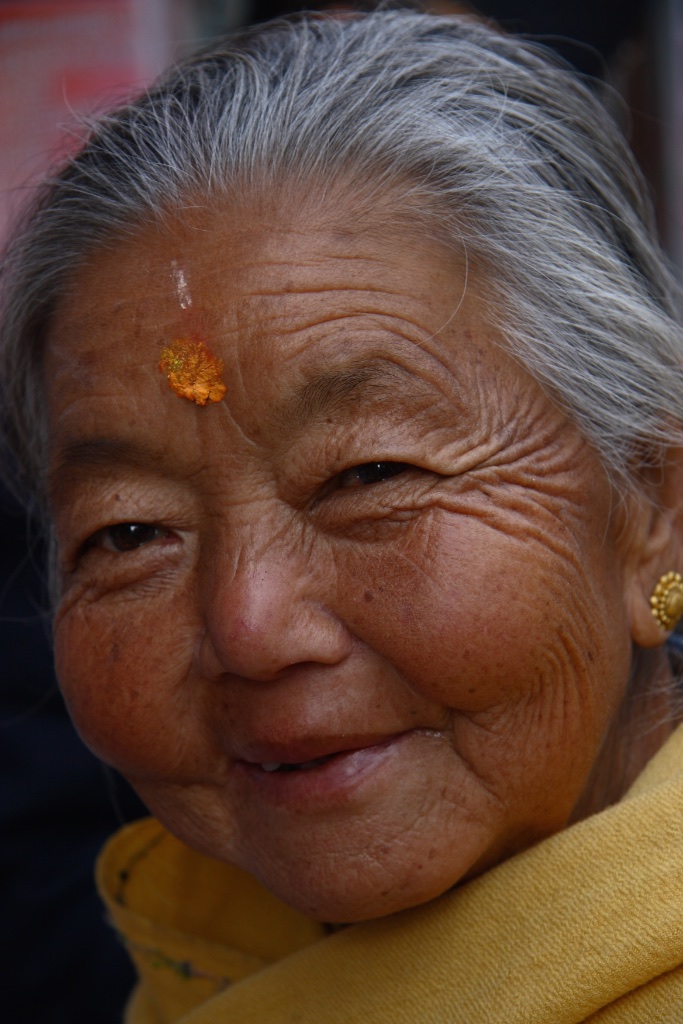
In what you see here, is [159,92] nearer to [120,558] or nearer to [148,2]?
[120,558]

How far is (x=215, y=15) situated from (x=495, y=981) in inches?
186

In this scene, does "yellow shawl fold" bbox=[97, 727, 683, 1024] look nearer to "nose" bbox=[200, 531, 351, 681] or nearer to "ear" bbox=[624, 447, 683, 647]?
"ear" bbox=[624, 447, 683, 647]

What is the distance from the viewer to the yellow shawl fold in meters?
1.54

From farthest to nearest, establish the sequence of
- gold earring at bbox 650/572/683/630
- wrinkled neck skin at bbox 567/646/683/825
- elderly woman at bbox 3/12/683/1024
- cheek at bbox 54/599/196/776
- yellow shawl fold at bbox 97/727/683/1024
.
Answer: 1. wrinkled neck skin at bbox 567/646/683/825
2. gold earring at bbox 650/572/683/630
3. cheek at bbox 54/599/196/776
4. elderly woman at bbox 3/12/683/1024
5. yellow shawl fold at bbox 97/727/683/1024

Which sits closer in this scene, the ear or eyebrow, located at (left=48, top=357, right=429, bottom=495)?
eyebrow, located at (left=48, top=357, right=429, bottom=495)

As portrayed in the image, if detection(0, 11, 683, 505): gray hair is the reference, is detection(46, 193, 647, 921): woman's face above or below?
below

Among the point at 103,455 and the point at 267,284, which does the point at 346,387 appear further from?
the point at 103,455

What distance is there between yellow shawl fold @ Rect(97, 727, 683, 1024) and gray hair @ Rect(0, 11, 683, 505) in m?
0.61

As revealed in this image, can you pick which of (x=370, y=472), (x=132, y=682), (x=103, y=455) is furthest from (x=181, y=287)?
(x=132, y=682)

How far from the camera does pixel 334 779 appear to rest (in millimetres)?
1688

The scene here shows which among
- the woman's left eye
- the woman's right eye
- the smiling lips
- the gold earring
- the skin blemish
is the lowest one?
the smiling lips

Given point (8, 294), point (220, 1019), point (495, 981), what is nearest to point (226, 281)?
point (8, 294)

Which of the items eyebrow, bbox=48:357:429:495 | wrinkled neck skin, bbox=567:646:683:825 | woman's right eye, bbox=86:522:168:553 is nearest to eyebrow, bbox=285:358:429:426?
eyebrow, bbox=48:357:429:495

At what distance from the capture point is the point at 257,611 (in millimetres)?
1627
